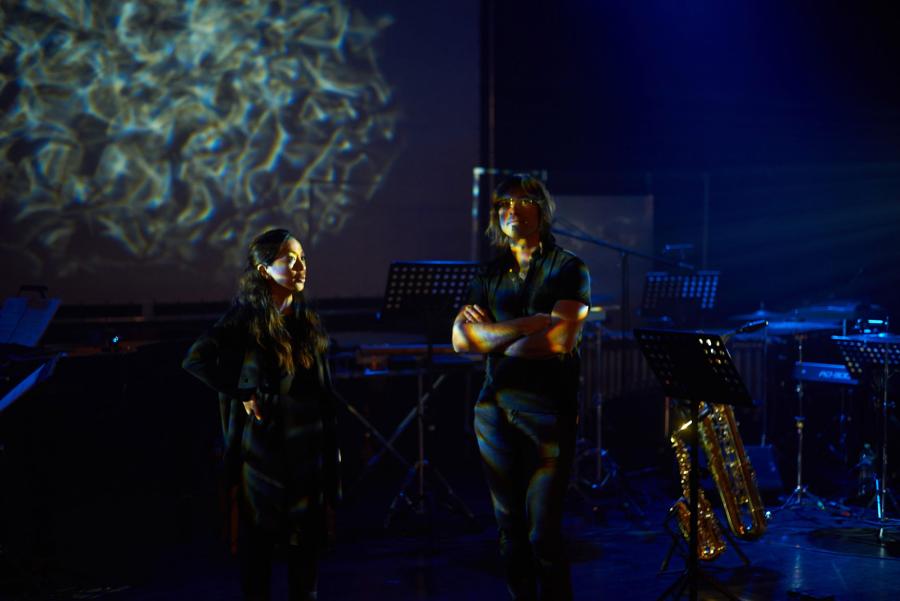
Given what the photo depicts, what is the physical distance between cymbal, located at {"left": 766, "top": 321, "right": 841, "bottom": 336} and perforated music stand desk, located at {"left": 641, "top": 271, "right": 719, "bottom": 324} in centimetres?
45

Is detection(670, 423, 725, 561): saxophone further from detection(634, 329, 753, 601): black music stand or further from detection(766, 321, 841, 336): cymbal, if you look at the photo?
detection(766, 321, 841, 336): cymbal

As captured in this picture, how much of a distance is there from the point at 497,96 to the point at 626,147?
4.23ft

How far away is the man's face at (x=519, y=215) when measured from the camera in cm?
386

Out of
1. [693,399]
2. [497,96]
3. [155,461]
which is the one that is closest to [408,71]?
[497,96]

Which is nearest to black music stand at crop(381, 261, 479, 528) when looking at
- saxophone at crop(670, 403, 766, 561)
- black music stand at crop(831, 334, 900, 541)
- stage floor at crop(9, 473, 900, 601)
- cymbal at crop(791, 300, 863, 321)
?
stage floor at crop(9, 473, 900, 601)

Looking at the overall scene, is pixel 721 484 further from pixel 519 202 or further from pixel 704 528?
pixel 519 202

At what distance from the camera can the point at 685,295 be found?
7332 millimetres

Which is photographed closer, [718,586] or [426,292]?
[718,586]

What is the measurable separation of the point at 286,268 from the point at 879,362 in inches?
159

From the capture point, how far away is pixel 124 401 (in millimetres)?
5852

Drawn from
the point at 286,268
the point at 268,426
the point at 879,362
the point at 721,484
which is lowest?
the point at 721,484

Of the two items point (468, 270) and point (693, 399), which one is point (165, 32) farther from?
point (693, 399)

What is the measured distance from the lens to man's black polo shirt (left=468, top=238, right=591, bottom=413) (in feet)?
12.1

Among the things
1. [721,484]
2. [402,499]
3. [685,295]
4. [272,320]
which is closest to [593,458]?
[685,295]
